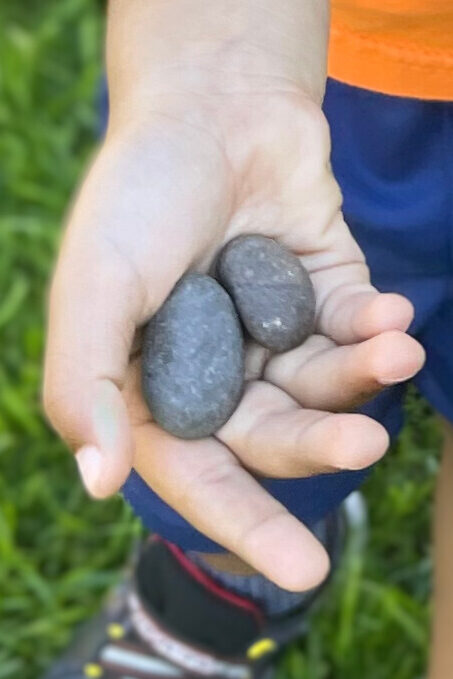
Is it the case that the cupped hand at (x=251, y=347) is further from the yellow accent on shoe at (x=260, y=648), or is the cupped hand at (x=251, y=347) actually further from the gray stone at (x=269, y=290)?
the yellow accent on shoe at (x=260, y=648)

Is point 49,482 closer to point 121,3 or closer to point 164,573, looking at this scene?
point 164,573

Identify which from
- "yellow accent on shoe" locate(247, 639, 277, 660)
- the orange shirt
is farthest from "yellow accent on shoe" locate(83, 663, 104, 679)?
the orange shirt

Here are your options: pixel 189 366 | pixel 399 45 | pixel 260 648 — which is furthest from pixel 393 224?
pixel 260 648

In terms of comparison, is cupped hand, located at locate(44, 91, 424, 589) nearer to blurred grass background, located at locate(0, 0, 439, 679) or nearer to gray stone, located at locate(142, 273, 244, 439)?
gray stone, located at locate(142, 273, 244, 439)

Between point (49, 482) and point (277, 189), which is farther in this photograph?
point (49, 482)

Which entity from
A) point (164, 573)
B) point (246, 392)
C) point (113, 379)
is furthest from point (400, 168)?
point (164, 573)

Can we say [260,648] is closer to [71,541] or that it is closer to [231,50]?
[71,541]

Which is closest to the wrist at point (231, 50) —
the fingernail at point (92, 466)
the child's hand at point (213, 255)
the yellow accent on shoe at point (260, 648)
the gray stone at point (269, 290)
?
the child's hand at point (213, 255)
